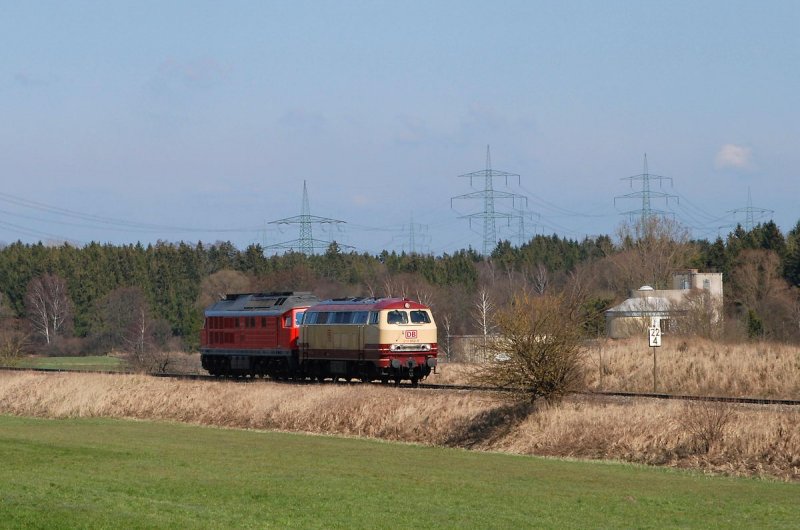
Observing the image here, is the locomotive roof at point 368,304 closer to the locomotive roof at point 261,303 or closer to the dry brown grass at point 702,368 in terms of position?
the locomotive roof at point 261,303

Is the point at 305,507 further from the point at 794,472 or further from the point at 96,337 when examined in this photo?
the point at 96,337

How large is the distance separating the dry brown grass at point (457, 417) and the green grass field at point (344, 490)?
182cm

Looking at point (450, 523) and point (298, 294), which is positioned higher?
point (298, 294)

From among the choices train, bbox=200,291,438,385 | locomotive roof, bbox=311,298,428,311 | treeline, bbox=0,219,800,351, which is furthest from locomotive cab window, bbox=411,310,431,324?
treeline, bbox=0,219,800,351

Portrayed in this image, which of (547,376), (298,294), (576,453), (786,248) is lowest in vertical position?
(576,453)

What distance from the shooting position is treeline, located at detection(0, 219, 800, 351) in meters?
105

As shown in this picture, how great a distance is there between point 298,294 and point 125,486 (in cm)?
3076

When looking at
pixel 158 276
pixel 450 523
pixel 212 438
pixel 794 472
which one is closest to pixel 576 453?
pixel 794 472

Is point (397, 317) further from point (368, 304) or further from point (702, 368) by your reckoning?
point (702, 368)

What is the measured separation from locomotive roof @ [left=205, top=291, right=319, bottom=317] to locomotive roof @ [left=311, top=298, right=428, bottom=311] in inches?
120

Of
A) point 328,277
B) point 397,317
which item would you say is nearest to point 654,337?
point 397,317

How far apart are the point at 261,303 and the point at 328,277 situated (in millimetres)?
77678

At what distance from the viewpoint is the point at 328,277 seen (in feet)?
429

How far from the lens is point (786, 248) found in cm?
11088
